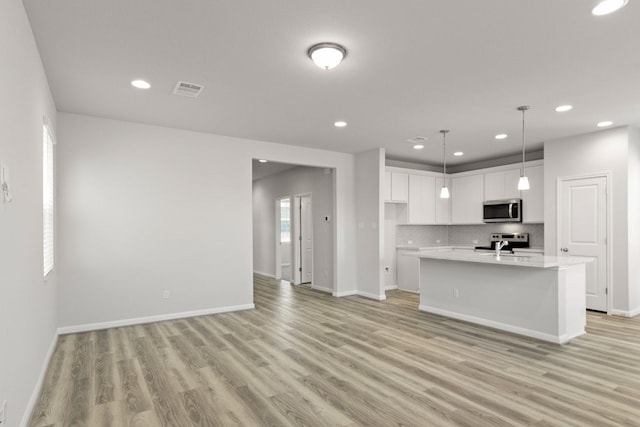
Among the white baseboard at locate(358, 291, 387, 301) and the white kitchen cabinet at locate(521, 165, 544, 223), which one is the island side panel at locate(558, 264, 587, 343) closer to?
the white kitchen cabinet at locate(521, 165, 544, 223)

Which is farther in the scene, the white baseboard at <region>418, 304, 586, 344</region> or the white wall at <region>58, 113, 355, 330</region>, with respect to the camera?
the white wall at <region>58, 113, 355, 330</region>

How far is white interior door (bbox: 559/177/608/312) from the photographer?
213 inches

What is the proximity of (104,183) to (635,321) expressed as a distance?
7.30m

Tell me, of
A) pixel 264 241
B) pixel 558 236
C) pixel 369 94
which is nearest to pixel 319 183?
pixel 264 241

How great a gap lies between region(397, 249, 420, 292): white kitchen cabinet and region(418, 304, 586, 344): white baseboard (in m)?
1.68

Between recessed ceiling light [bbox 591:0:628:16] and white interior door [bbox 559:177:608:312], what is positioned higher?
recessed ceiling light [bbox 591:0:628:16]

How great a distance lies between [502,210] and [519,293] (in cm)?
304

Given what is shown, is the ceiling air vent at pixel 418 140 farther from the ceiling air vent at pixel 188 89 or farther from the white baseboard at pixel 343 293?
the ceiling air vent at pixel 188 89

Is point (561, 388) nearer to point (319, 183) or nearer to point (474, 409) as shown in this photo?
point (474, 409)

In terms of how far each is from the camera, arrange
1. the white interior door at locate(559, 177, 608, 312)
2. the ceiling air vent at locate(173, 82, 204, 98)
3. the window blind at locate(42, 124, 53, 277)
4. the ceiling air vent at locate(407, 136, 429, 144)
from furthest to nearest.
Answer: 1. the ceiling air vent at locate(407, 136, 429, 144)
2. the white interior door at locate(559, 177, 608, 312)
3. the ceiling air vent at locate(173, 82, 204, 98)
4. the window blind at locate(42, 124, 53, 277)

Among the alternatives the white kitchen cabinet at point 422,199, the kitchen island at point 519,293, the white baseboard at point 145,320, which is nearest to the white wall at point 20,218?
the white baseboard at point 145,320

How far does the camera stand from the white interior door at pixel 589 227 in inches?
213

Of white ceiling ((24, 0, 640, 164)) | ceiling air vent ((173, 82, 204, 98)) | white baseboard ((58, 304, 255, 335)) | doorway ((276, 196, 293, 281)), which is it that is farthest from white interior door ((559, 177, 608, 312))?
ceiling air vent ((173, 82, 204, 98))

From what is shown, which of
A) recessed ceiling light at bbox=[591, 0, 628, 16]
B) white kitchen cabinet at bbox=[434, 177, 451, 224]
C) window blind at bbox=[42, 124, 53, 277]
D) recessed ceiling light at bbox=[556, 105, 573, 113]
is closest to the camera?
recessed ceiling light at bbox=[591, 0, 628, 16]
